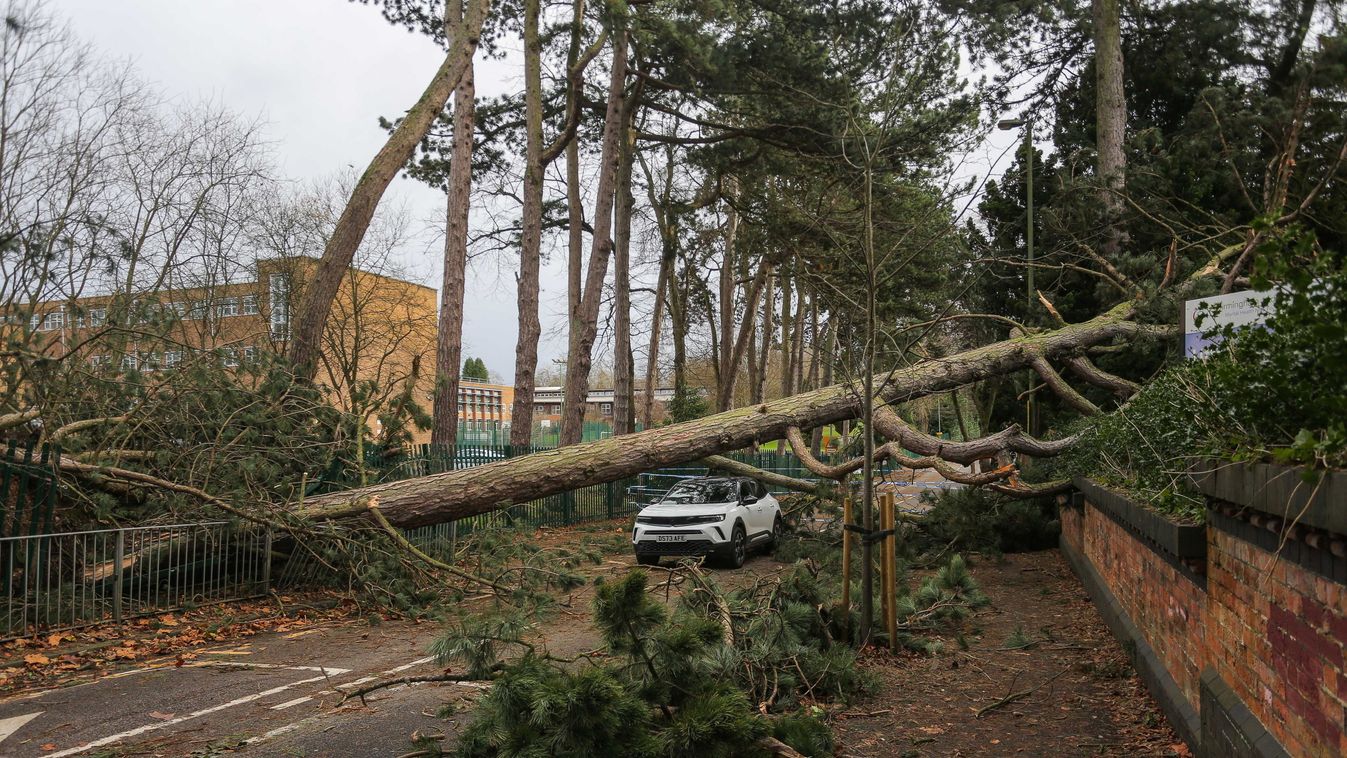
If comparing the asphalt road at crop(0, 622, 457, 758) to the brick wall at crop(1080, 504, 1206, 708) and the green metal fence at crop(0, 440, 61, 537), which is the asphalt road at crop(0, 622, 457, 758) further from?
the brick wall at crop(1080, 504, 1206, 708)

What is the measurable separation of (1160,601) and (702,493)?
9742mm

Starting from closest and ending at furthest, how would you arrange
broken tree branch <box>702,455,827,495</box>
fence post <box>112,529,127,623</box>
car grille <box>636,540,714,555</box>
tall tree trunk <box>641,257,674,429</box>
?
1. fence post <box>112,529,127,623</box>
2. car grille <box>636,540,714,555</box>
3. broken tree branch <box>702,455,827,495</box>
4. tall tree trunk <box>641,257,674,429</box>

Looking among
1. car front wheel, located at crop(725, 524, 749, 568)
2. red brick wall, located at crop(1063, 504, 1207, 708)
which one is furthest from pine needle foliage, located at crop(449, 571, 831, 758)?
car front wheel, located at crop(725, 524, 749, 568)

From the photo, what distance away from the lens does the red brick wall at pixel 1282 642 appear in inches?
114

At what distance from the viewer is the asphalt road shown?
569 centimetres

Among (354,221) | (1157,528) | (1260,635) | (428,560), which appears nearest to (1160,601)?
(1157,528)

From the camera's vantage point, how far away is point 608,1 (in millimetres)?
17438

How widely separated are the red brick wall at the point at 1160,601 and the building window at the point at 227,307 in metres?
19.7

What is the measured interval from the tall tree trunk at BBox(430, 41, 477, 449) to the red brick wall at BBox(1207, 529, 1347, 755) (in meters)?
14.4

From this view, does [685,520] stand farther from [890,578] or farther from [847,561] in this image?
[890,578]

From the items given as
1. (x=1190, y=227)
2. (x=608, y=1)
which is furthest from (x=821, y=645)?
(x=608, y=1)

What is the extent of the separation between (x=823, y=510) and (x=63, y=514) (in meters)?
10.5

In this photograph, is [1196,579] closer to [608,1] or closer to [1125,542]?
[1125,542]

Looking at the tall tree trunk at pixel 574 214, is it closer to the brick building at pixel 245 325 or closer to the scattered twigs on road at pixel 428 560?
the brick building at pixel 245 325
